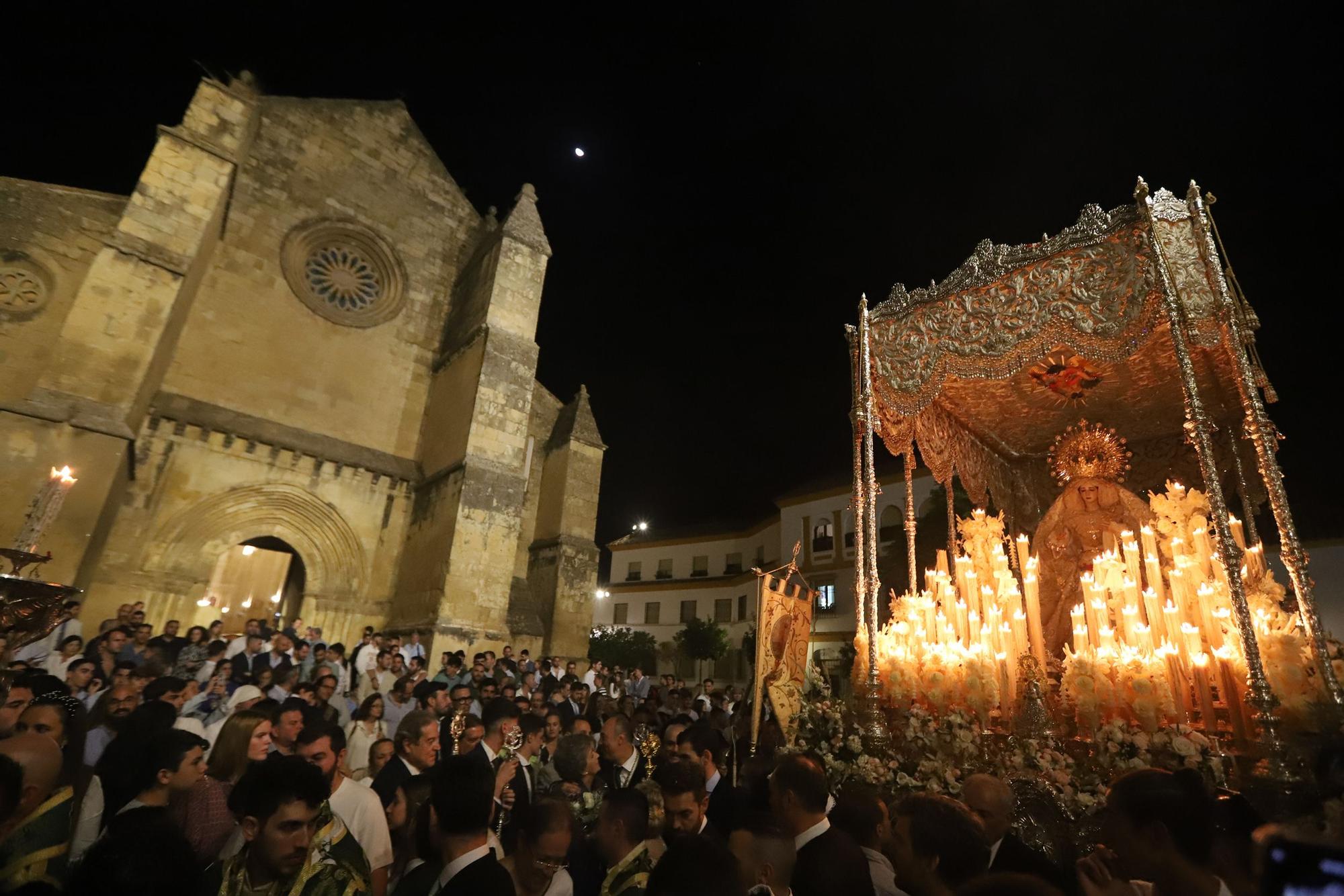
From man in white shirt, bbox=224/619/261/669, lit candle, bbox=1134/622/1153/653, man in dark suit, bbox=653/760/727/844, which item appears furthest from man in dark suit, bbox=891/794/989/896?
man in white shirt, bbox=224/619/261/669

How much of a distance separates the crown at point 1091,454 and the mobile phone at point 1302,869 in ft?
31.2

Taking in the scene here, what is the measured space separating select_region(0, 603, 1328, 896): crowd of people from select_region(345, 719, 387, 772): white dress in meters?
1.07

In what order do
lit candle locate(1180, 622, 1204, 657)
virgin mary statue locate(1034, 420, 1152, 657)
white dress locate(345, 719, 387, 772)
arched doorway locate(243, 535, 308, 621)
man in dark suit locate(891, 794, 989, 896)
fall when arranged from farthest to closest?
arched doorway locate(243, 535, 308, 621)
virgin mary statue locate(1034, 420, 1152, 657)
lit candle locate(1180, 622, 1204, 657)
white dress locate(345, 719, 387, 772)
man in dark suit locate(891, 794, 989, 896)

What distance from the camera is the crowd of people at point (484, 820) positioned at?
2078 millimetres

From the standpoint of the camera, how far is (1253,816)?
8.47 feet

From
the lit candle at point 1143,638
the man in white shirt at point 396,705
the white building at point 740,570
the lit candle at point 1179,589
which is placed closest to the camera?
the lit candle at point 1143,638

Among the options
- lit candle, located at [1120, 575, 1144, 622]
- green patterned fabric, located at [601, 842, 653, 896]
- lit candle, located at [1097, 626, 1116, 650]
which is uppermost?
lit candle, located at [1120, 575, 1144, 622]

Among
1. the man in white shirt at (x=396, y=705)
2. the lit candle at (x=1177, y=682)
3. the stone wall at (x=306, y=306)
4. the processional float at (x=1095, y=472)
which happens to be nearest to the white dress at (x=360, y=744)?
the man in white shirt at (x=396, y=705)

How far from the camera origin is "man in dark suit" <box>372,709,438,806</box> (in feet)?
12.0

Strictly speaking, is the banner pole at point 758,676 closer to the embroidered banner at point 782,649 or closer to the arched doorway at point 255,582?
the embroidered banner at point 782,649

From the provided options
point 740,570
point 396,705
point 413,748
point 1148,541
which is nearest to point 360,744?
point 396,705

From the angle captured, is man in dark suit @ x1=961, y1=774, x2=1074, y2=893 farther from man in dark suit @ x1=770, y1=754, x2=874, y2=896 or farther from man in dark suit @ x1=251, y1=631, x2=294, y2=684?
man in dark suit @ x1=251, y1=631, x2=294, y2=684

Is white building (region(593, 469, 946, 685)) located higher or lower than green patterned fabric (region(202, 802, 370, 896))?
higher

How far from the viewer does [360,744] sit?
5.53 meters
